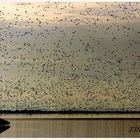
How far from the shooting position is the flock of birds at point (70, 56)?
2270mm

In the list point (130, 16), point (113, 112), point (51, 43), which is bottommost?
point (113, 112)

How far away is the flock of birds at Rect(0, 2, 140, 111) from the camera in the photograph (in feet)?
7.45

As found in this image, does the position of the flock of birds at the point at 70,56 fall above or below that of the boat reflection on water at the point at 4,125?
above

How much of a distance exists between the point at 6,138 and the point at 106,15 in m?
0.81

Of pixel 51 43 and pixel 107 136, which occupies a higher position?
pixel 51 43

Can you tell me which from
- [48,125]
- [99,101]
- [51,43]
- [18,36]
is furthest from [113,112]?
[18,36]

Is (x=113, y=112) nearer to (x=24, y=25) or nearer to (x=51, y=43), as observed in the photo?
(x=51, y=43)

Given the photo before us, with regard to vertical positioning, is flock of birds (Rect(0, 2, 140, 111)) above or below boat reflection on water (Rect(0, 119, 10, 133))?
above

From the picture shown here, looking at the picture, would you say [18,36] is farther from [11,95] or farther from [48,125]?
[48,125]

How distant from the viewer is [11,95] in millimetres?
2275

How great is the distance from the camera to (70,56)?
229cm

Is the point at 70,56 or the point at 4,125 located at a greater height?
the point at 70,56

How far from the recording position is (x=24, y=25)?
228 cm

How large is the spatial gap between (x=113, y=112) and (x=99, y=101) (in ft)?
0.30
